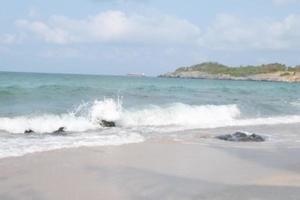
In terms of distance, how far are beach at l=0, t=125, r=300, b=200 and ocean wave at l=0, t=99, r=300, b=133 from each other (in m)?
5.17

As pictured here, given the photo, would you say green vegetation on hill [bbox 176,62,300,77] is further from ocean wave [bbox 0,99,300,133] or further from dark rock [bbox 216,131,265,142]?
dark rock [bbox 216,131,265,142]

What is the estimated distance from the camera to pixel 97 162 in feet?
30.6

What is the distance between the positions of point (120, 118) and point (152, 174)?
10.0 metres

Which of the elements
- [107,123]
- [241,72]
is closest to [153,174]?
[107,123]

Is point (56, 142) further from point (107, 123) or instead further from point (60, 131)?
point (107, 123)

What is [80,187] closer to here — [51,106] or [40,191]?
[40,191]

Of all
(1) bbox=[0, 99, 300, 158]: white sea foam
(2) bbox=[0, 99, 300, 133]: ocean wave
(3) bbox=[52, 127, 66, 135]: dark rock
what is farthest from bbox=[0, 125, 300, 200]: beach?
(2) bbox=[0, 99, 300, 133]: ocean wave

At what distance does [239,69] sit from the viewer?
15812 centimetres

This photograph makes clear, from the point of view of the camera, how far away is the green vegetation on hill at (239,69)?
149 m

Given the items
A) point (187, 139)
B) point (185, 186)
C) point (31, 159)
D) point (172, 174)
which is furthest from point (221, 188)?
point (187, 139)

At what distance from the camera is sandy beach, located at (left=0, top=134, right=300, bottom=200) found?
6863mm

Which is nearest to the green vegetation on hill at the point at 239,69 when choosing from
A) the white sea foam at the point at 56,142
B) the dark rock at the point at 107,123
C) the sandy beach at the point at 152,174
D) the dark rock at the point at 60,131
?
the dark rock at the point at 107,123

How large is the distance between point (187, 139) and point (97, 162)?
442cm

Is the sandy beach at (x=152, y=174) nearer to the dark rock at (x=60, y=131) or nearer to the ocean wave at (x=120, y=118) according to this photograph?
the dark rock at (x=60, y=131)
